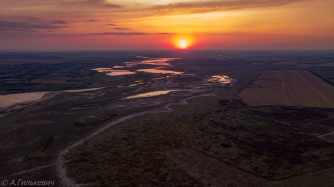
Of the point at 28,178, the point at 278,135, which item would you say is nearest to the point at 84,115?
the point at 28,178

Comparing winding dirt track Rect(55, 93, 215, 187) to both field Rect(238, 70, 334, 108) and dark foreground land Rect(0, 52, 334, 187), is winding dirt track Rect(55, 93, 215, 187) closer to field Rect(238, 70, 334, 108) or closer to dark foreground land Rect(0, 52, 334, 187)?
dark foreground land Rect(0, 52, 334, 187)

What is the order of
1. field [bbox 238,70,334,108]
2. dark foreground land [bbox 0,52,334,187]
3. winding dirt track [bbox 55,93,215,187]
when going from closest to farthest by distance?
winding dirt track [bbox 55,93,215,187], dark foreground land [bbox 0,52,334,187], field [bbox 238,70,334,108]

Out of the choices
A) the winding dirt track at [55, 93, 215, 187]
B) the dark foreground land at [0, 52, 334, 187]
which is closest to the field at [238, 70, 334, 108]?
the dark foreground land at [0, 52, 334, 187]

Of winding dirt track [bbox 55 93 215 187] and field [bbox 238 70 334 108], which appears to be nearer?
winding dirt track [bbox 55 93 215 187]

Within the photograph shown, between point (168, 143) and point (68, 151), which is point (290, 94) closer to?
point (168, 143)

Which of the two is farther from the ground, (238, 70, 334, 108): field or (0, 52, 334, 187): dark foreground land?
(238, 70, 334, 108): field

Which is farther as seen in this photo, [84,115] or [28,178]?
[84,115]

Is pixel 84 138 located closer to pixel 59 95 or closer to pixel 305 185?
pixel 305 185

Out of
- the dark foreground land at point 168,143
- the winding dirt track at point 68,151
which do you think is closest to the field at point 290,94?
the dark foreground land at point 168,143

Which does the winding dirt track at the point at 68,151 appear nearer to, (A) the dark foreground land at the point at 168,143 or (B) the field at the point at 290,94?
(A) the dark foreground land at the point at 168,143

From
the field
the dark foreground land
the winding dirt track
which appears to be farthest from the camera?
the field
